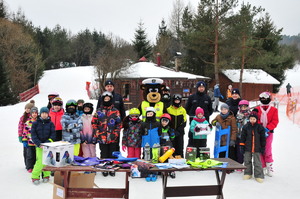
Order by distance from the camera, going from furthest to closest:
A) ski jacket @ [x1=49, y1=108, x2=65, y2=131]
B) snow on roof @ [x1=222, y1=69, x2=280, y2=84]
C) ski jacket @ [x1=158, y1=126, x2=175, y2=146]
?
snow on roof @ [x1=222, y1=69, x2=280, y2=84]
ski jacket @ [x1=49, y1=108, x2=65, y2=131]
ski jacket @ [x1=158, y1=126, x2=175, y2=146]

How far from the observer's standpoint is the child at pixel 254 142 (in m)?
5.31

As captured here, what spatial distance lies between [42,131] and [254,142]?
4.17 metres

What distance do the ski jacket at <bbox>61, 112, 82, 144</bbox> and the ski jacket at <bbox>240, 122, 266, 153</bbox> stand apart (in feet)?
11.1

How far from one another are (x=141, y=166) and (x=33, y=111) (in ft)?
9.46

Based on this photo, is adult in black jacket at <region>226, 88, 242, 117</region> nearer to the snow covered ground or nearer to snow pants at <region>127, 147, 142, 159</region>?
the snow covered ground

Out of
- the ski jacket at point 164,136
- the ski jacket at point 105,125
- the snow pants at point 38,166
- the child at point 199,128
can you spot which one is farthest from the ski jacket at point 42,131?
the child at point 199,128

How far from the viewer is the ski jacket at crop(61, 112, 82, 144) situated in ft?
17.1

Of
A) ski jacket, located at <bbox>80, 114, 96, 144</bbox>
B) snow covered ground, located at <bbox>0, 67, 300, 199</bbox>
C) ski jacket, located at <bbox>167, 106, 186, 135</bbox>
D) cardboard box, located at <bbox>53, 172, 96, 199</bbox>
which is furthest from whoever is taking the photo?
ski jacket, located at <bbox>167, 106, 186, 135</bbox>

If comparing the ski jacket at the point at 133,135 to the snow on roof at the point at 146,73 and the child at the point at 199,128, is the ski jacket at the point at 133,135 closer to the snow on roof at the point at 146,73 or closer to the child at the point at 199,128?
the child at the point at 199,128

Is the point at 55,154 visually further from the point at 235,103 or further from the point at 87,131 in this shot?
the point at 235,103

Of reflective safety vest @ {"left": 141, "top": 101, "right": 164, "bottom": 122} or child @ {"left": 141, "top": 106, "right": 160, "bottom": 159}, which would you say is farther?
reflective safety vest @ {"left": 141, "top": 101, "right": 164, "bottom": 122}

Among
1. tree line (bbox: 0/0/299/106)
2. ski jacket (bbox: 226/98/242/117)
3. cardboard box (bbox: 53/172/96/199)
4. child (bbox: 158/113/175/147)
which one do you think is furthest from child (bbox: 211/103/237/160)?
tree line (bbox: 0/0/299/106)

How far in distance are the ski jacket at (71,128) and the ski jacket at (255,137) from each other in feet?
11.1

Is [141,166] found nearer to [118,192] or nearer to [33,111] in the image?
[118,192]
